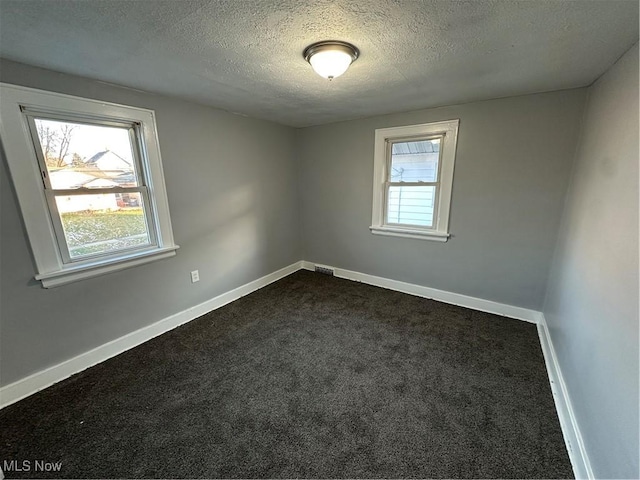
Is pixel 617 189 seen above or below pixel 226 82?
below

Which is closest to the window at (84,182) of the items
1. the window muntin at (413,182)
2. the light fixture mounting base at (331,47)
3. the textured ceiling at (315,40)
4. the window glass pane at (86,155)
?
the window glass pane at (86,155)

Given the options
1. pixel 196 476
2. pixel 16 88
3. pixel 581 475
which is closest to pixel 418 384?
pixel 581 475

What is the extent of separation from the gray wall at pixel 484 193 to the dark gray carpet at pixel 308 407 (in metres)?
0.56

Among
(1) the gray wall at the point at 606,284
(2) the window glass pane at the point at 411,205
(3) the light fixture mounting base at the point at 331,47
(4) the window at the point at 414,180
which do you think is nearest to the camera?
(1) the gray wall at the point at 606,284


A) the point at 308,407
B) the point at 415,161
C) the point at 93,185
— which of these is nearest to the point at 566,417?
the point at 308,407

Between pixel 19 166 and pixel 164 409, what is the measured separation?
1.80m

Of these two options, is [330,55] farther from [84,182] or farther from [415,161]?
[84,182]

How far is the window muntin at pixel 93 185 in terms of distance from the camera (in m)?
1.81

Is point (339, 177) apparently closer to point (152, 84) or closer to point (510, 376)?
point (152, 84)

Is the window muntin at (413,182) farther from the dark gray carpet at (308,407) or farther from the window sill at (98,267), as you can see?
the window sill at (98,267)

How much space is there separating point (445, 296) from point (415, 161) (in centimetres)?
162

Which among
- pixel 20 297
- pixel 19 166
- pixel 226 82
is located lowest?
pixel 20 297

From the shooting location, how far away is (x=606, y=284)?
1344mm

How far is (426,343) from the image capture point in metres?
2.31
